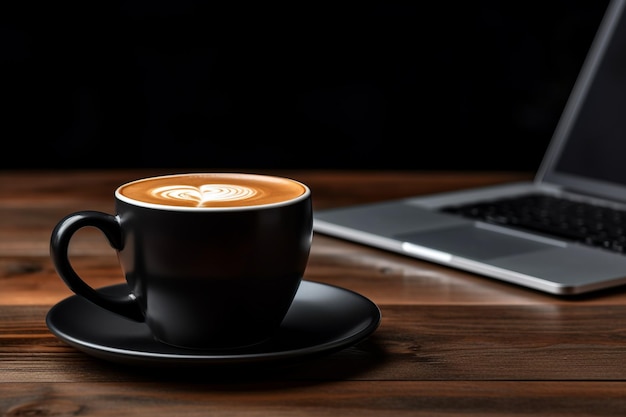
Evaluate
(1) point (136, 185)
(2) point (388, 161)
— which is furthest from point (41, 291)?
(2) point (388, 161)

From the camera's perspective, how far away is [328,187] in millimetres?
1272

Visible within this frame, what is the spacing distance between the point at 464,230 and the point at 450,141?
2.95 ft

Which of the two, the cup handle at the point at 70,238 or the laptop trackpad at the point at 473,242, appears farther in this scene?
the laptop trackpad at the point at 473,242

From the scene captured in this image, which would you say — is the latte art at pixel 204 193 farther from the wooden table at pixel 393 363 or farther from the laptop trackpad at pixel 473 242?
the laptop trackpad at pixel 473 242

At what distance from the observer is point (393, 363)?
569mm

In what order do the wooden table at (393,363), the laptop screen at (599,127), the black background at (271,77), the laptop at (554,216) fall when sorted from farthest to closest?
the black background at (271,77) → the laptop screen at (599,127) → the laptop at (554,216) → the wooden table at (393,363)

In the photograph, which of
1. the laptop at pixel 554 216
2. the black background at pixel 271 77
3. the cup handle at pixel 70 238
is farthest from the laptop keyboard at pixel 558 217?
the black background at pixel 271 77

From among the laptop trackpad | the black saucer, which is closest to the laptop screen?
the laptop trackpad

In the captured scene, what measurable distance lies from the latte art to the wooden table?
10 cm

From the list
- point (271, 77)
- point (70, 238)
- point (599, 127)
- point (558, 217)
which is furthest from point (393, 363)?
point (271, 77)

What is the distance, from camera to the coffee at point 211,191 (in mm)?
568

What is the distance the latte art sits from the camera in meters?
0.58

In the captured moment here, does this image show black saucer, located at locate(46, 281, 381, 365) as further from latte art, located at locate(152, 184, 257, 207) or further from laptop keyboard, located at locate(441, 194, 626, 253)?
laptop keyboard, located at locate(441, 194, 626, 253)

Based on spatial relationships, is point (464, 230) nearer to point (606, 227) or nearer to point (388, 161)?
point (606, 227)
